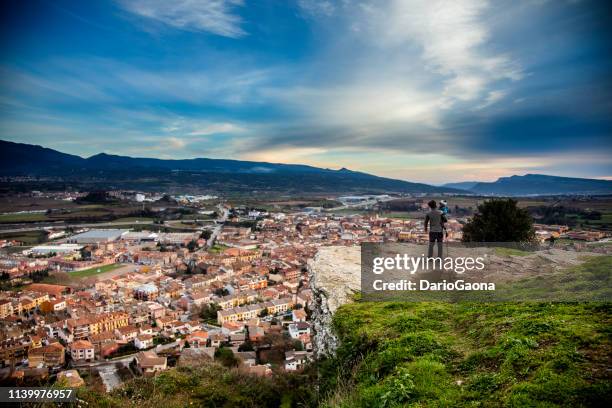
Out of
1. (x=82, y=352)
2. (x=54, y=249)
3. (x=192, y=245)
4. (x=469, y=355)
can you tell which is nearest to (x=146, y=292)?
(x=82, y=352)

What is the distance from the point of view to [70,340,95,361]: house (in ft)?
80.0

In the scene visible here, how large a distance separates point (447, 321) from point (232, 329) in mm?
25086

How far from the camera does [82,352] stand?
80.6 ft

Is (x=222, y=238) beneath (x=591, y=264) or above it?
beneath

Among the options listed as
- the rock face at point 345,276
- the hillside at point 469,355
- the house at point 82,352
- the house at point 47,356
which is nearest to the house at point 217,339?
the house at point 82,352

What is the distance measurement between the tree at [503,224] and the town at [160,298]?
20.1 ft

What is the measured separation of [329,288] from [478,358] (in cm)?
403

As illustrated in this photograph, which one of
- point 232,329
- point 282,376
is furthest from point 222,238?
point 282,376

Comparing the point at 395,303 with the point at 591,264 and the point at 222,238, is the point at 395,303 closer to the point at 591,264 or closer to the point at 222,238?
the point at 591,264

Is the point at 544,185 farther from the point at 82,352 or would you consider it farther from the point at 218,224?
the point at 82,352

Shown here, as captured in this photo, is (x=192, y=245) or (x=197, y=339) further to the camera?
(x=192, y=245)

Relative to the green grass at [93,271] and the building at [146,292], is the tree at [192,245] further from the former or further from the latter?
the building at [146,292]

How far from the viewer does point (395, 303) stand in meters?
6.73

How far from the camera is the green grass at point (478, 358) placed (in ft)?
10.9
